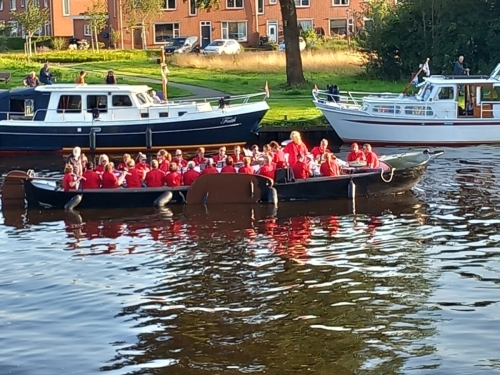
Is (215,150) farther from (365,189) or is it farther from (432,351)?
(432,351)

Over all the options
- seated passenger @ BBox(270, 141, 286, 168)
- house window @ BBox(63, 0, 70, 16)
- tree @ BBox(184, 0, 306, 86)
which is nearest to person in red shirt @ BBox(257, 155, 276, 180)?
seated passenger @ BBox(270, 141, 286, 168)

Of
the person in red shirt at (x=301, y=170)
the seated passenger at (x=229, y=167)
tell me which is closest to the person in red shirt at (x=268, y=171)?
the person in red shirt at (x=301, y=170)

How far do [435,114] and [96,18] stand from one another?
47167mm

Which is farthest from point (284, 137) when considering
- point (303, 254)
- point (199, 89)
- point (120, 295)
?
point (120, 295)

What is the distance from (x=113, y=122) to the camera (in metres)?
33.1

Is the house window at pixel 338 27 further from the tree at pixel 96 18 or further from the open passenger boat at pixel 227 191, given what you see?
the open passenger boat at pixel 227 191

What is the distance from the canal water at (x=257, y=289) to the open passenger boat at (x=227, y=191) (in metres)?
0.35

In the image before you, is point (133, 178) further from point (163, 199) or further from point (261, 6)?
point (261, 6)

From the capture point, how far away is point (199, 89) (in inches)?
1730

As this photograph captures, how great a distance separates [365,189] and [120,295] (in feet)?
31.6

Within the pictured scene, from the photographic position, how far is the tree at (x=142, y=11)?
76.2 metres

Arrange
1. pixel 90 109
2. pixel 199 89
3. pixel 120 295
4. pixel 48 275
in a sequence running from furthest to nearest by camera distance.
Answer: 1. pixel 199 89
2. pixel 90 109
3. pixel 48 275
4. pixel 120 295

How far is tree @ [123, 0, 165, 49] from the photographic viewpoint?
76.2m

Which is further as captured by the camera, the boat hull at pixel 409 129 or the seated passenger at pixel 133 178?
the boat hull at pixel 409 129
